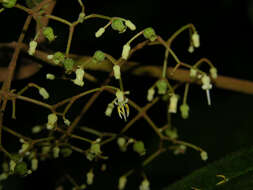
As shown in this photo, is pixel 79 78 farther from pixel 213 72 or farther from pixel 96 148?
pixel 213 72

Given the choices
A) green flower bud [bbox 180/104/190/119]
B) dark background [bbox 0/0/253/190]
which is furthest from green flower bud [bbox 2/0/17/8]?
dark background [bbox 0/0/253/190]

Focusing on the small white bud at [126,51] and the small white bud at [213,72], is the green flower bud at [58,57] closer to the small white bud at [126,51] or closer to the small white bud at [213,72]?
the small white bud at [126,51]

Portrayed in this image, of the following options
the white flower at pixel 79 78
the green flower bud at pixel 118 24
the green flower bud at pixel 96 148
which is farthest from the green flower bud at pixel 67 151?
the green flower bud at pixel 118 24

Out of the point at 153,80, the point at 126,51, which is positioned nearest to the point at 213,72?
the point at 126,51

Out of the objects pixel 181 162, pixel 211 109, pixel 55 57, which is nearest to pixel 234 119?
pixel 211 109

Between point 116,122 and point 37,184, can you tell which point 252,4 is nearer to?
point 116,122

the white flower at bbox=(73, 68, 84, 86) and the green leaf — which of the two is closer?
the green leaf

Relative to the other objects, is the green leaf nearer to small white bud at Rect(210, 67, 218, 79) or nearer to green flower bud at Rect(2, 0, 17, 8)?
small white bud at Rect(210, 67, 218, 79)
